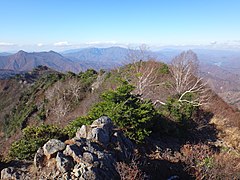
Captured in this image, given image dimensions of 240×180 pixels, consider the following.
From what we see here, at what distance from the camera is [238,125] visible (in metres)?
18.3

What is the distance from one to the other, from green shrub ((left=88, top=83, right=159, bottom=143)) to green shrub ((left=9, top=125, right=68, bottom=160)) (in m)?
2.44

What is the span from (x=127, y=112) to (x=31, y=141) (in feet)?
13.3

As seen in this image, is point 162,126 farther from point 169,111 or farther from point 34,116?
point 34,116

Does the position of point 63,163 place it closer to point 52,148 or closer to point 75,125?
point 52,148

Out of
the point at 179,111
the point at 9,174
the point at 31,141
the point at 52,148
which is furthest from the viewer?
the point at 179,111

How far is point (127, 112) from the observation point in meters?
11.0

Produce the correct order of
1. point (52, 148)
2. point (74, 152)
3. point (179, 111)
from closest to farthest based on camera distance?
1. point (74, 152)
2. point (52, 148)
3. point (179, 111)

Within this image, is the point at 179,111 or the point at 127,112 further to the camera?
the point at 179,111

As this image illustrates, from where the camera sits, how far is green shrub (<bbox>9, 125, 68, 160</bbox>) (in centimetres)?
840

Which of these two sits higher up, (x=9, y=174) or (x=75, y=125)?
(x=9, y=174)

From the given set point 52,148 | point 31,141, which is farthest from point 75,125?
point 52,148

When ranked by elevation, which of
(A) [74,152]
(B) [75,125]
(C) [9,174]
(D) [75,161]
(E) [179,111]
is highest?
(A) [74,152]

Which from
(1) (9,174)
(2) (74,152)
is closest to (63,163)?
(2) (74,152)

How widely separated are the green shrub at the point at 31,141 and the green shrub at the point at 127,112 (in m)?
2.44
